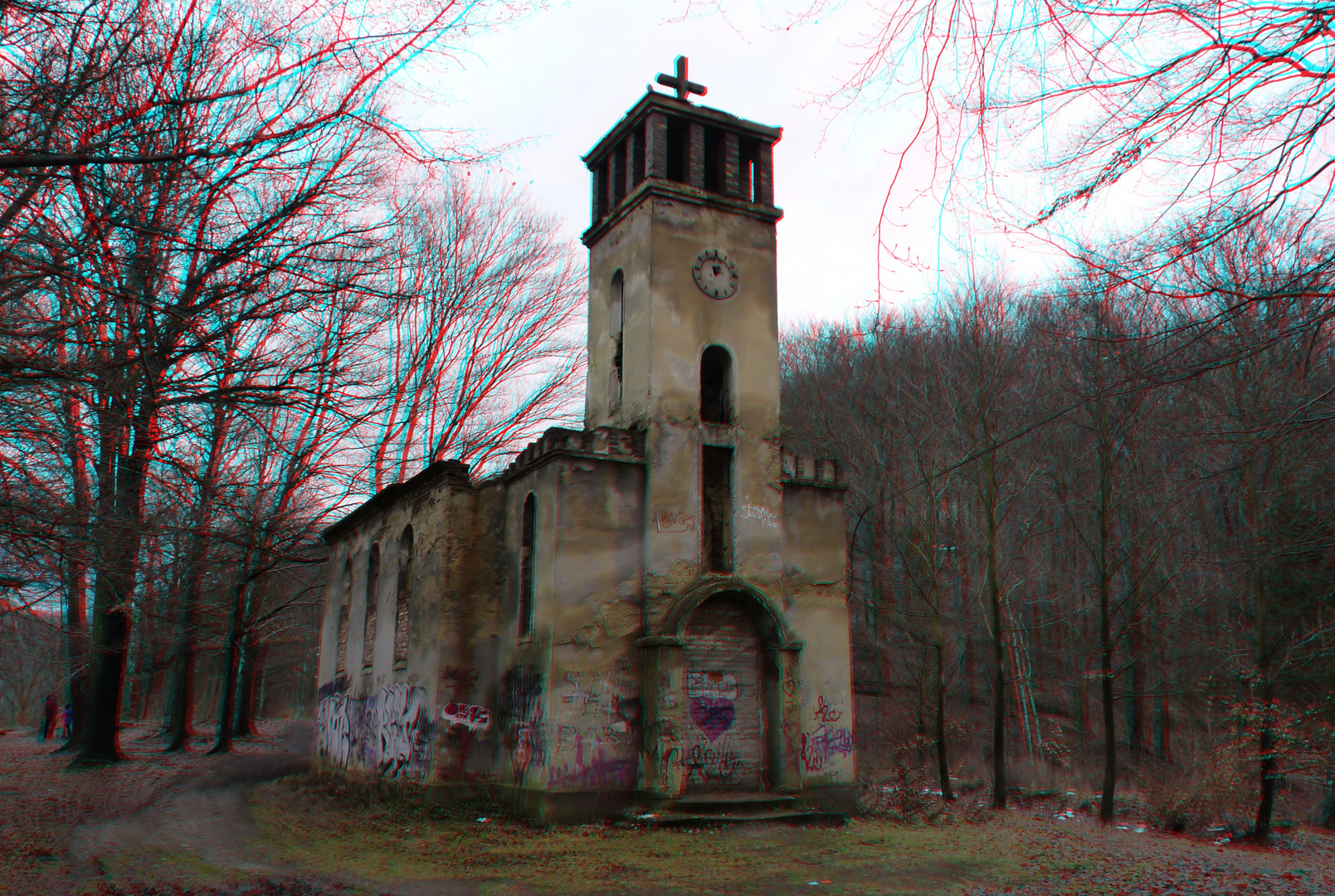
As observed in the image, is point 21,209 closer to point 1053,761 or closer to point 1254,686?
point 1254,686

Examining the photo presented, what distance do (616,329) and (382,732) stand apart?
9.21 m

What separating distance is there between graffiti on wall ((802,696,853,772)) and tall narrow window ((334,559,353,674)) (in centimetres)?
1200

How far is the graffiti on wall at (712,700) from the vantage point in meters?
14.8

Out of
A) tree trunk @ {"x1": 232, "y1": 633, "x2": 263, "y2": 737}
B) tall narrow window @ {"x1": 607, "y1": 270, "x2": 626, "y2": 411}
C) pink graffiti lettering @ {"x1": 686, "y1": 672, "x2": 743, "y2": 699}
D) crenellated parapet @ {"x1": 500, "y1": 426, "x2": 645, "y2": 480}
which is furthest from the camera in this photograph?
tree trunk @ {"x1": 232, "y1": 633, "x2": 263, "y2": 737}

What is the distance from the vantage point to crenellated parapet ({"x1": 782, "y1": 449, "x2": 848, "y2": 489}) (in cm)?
1692

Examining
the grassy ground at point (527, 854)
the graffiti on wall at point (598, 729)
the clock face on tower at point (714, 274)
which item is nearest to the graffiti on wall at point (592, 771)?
the graffiti on wall at point (598, 729)

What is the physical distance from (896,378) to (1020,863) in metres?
16.5

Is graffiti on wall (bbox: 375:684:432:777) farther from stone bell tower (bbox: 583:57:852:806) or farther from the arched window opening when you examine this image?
the arched window opening

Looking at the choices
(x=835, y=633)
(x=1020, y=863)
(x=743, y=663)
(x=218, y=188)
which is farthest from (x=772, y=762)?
(x=218, y=188)

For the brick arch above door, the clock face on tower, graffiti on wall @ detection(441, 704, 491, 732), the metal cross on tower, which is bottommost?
graffiti on wall @ detection(441, 704, 491, 732)

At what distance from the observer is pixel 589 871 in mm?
10523

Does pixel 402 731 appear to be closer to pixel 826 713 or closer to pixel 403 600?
pixel 403 600

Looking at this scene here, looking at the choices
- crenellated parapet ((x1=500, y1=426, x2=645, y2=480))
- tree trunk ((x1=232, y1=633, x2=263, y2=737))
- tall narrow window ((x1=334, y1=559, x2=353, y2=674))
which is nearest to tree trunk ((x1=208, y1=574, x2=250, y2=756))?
tree trunk ((x1=232, y1=633, x2=263, y2=737))

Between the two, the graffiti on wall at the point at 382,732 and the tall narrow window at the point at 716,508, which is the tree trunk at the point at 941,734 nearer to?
the tall narrow window at the point at 716,508
